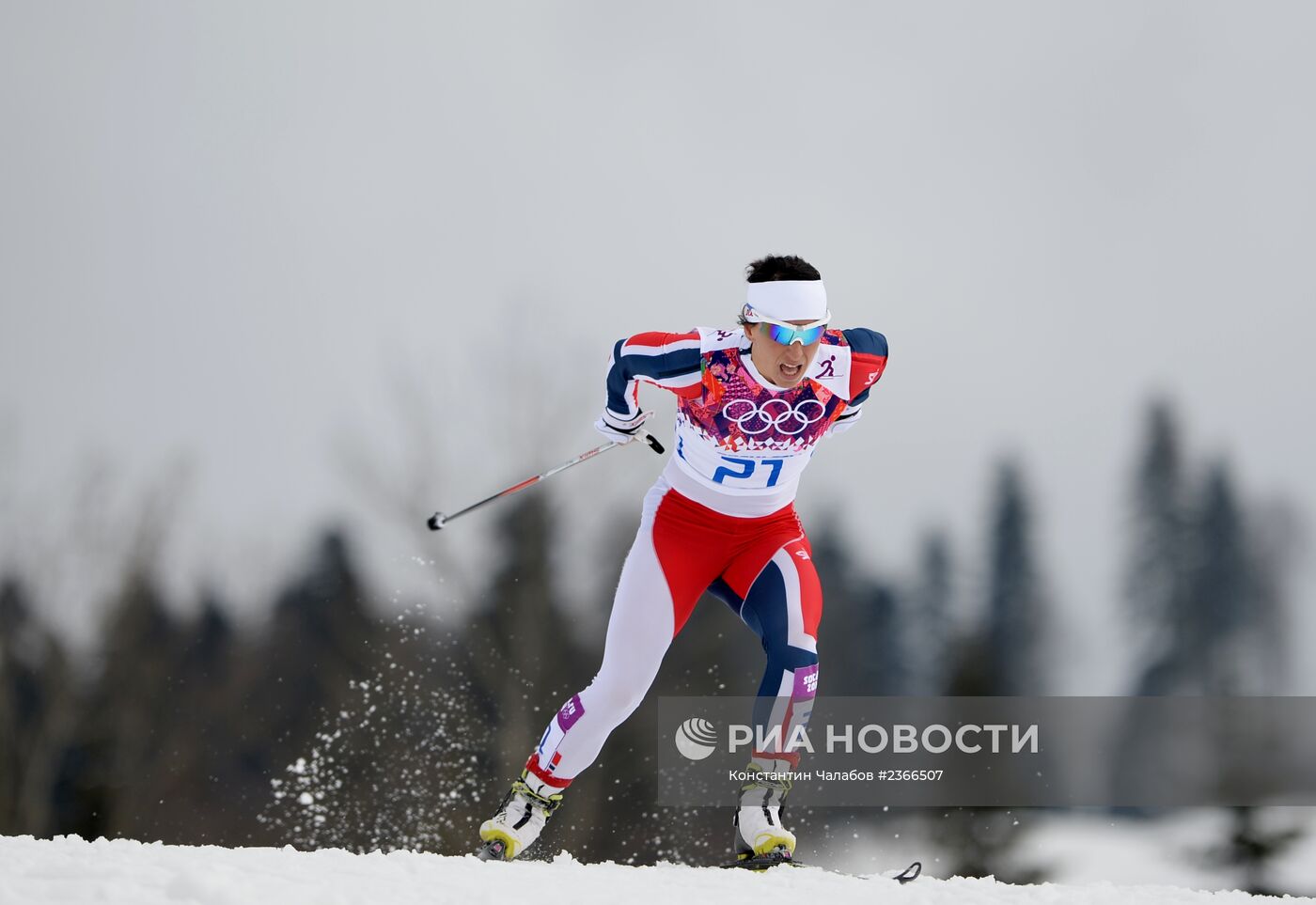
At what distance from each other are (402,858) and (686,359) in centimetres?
202

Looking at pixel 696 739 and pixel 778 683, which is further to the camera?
pixel 696 739

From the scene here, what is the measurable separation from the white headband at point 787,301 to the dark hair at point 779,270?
2.0 inches

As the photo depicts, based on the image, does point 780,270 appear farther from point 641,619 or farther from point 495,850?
point 495,850

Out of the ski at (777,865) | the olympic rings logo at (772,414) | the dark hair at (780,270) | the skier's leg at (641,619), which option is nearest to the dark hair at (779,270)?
the dark hair at (780,270)

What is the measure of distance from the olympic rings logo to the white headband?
0.31m

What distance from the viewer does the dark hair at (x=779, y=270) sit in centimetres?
506

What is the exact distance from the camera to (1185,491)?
827 inches

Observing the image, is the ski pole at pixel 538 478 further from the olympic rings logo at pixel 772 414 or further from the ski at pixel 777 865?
the ski at pixel 777 865

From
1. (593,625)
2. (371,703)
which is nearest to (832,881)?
(593,625)

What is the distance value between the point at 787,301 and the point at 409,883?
2400 millimetres

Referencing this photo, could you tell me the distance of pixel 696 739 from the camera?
6391 millimetres

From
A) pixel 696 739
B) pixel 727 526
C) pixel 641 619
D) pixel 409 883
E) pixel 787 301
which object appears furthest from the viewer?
pixel 696 739

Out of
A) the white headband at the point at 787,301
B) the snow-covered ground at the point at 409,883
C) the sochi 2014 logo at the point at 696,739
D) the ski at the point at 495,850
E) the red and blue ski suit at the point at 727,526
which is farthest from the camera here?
the sochi 2014 logo at the point at 696,739

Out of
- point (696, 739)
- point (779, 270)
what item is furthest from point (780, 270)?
point (696, 739)
